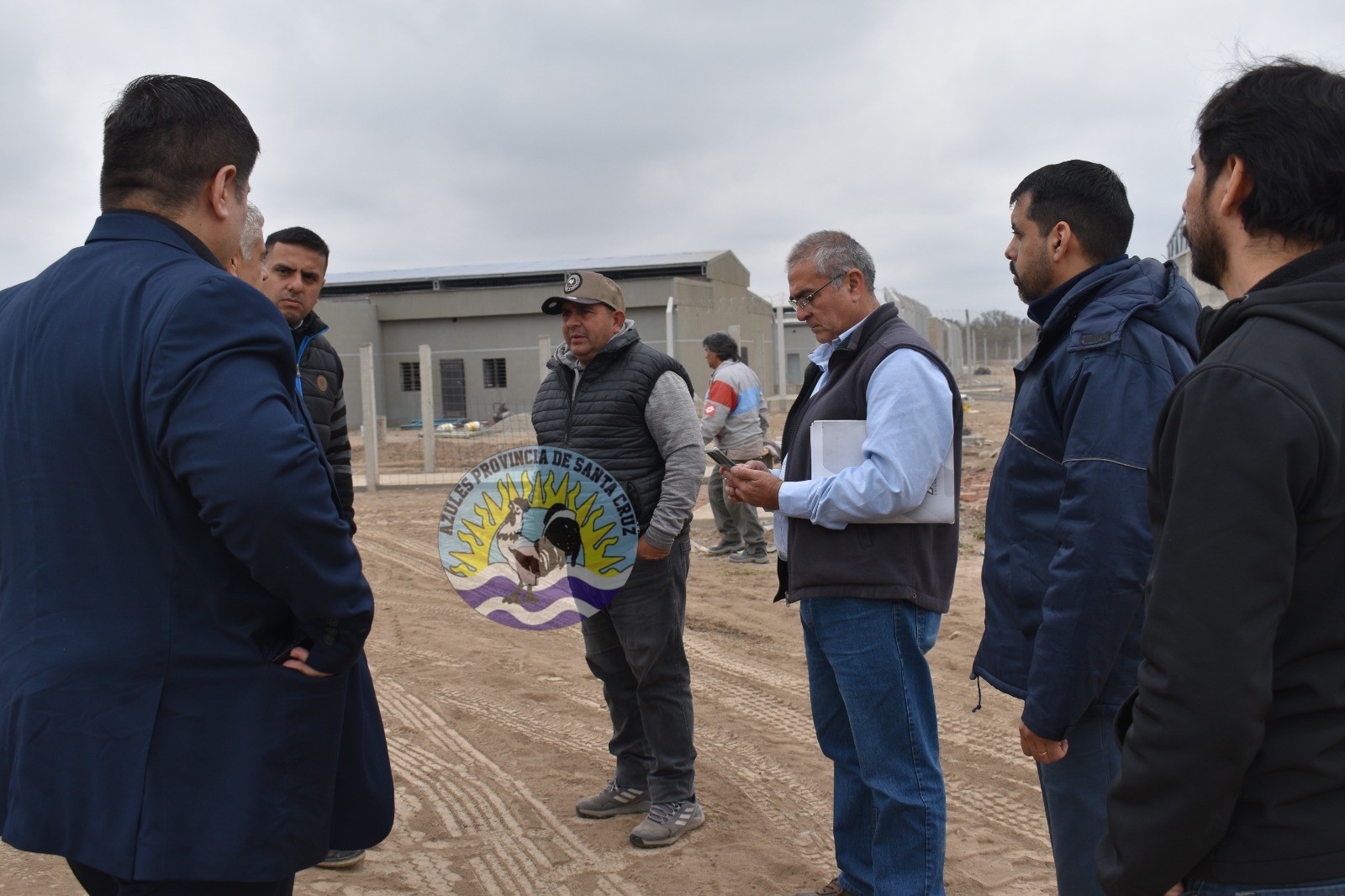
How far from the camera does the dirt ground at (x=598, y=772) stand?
143 inches

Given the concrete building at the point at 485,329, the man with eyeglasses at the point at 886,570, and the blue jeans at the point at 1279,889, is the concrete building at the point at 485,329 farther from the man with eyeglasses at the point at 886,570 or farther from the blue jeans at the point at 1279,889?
the blue jeans at the point at 1279,889

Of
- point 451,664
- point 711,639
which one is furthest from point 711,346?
point 451,664

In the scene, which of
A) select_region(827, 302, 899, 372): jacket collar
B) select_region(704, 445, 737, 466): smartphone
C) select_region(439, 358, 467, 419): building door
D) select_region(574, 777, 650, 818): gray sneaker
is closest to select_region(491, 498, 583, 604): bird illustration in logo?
select_region(704, 445, 737, 466): smartphone

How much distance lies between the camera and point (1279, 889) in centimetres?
139

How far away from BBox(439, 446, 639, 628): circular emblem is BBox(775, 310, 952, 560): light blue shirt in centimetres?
114

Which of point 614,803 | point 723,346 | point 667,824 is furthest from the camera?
point 723,346

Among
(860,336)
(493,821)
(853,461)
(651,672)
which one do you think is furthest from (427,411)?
(853,461)

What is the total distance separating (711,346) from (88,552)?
785 cm

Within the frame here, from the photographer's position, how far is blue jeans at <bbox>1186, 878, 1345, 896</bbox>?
1370mm

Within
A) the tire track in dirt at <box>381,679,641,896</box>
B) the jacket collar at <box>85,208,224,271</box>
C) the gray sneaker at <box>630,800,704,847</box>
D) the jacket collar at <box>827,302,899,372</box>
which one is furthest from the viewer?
the gray sneaker at <box>630,800,704,847</box>

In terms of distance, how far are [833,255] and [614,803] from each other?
97.4 inches

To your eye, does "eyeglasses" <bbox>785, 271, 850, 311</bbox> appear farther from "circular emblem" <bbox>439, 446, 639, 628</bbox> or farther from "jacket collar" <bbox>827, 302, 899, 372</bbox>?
"circular emblem" <bbox>439, 446, 639, 628</bbox>

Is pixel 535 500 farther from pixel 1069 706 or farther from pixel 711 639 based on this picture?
pixel 711 639

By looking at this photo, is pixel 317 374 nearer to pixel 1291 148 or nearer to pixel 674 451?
pixel 674 451
